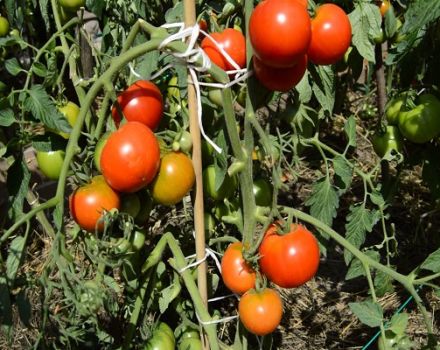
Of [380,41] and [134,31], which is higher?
[134,31]

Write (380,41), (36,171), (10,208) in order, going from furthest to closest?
(36,171), (380,41), (10,208)

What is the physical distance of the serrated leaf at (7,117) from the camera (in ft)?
3.55

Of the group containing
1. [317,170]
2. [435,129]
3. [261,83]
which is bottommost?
[317,170]

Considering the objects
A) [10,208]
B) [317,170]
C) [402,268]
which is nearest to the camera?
[10,208]

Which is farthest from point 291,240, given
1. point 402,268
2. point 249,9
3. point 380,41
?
point 402,268

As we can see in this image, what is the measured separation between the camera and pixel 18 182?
114 centimetres

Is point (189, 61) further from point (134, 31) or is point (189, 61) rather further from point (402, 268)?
point (402, 268)

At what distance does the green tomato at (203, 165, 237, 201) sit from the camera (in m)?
1.18

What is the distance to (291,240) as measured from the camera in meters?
0.99

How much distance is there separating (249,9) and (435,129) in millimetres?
679

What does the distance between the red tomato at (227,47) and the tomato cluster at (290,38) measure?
54mm

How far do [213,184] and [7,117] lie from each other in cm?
40

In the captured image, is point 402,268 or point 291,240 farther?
point 402,268

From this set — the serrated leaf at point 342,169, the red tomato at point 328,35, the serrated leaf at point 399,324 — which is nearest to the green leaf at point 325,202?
the serrated leaf at point 342,169
